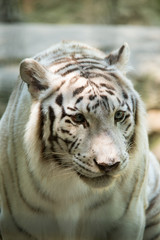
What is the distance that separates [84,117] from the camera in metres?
1.89

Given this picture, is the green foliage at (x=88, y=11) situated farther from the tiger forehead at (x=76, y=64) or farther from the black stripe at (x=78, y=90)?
the black stripe at (x=78, y=90)

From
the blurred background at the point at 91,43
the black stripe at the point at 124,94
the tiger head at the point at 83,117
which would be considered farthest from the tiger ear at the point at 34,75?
the blurred background at the point at 91,43

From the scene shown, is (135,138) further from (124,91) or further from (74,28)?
(74,28)

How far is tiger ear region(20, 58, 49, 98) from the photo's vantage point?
1.95m

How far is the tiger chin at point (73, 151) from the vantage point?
1.89m

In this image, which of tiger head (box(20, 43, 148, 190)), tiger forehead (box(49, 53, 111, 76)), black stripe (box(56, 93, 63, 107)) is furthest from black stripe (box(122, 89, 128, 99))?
black stripe (box(56, 93, 63, 107))

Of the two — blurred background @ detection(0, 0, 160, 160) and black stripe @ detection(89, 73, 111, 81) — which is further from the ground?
blurred background @ detection(0, 0, 160, 160)

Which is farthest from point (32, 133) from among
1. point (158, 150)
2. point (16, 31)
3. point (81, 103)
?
point (16, 31)

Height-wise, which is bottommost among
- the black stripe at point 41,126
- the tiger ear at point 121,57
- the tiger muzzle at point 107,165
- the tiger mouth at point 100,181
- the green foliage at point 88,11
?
the tiger mouth at point 100,181

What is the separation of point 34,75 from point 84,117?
26 centimetres

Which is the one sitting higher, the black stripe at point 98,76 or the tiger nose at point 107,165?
the black stripe at point 98,76

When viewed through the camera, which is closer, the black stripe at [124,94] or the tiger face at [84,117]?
the tiger face at [84,117]

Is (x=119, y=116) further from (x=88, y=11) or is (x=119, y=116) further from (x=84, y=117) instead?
(x=88, y=11)

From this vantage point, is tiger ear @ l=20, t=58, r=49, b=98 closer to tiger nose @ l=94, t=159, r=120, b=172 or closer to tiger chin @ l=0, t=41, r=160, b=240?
tiger chin @ l=0, t=41, r=160, b=240
